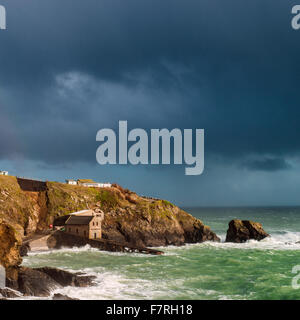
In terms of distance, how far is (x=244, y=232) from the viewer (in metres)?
95.9

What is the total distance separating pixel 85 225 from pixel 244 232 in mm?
46574

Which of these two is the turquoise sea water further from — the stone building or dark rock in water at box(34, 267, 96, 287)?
the stone building

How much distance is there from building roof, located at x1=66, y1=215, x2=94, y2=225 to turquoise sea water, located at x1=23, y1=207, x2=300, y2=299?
7345 mm

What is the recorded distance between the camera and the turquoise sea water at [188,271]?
131 ft

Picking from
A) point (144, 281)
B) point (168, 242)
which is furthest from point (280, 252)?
point (144, 281)

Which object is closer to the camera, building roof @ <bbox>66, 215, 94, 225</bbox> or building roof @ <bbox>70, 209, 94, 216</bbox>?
building roof @ <bbox>66, 215, 94, 225</bbox>

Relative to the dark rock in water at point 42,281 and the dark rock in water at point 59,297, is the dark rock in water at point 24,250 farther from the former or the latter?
the dark rock in water at point 59,297

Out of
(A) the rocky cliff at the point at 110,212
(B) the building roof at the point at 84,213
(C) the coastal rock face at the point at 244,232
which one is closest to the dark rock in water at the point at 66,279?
(A) the rocky cliff at the point at 110,212

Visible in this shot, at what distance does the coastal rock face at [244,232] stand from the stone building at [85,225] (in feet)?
130

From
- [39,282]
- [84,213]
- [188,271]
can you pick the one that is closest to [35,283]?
[39,282]

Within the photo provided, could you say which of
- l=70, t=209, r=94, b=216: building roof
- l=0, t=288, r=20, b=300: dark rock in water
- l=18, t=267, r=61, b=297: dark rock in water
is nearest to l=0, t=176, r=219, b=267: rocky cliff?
l=70, t=209, r=94, b=216: building roof

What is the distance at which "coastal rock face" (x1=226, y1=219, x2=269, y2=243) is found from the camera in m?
95.6
